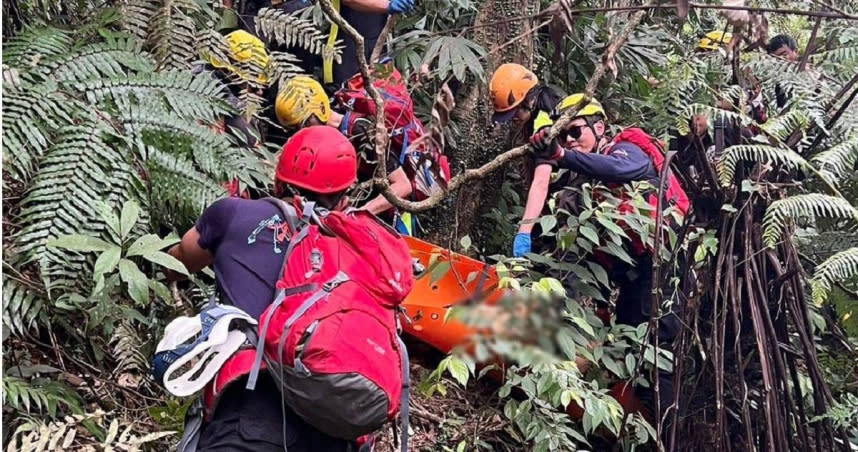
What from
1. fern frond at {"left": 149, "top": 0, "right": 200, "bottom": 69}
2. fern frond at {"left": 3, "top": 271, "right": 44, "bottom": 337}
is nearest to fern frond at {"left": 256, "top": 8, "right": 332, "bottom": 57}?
fern frond at {"left": 149, "top": 0, "right": 200, "bottom": 69}

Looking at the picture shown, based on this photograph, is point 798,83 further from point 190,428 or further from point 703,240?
point 190,428

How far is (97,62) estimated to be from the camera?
328 cm

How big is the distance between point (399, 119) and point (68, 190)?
6.16ft

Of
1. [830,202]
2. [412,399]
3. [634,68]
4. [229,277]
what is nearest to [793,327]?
[830,202]

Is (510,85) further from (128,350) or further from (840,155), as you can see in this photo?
(128,350)

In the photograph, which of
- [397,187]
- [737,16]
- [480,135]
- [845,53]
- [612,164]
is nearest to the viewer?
[737,16]

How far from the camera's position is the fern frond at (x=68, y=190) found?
2947mm

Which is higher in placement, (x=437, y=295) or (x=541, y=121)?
(x=541, y=121)

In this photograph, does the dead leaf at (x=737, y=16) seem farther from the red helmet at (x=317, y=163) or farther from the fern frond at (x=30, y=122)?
the fern frond at (x=30, y=122)

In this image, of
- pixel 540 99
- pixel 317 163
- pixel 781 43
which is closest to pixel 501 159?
pixel 317 163

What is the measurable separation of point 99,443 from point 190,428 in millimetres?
729

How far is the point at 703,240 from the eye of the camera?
4.00m

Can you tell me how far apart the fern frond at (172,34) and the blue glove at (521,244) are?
204 centimetres

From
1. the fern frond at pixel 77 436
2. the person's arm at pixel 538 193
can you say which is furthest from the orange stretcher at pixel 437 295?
the fern frond at pixel 77 436
